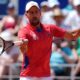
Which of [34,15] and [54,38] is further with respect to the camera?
[54,38]

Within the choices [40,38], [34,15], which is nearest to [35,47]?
[40,38]

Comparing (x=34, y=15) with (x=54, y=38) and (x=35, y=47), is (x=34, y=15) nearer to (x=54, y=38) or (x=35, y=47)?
(x=35, y=47)

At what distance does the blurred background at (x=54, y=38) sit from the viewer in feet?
29.2

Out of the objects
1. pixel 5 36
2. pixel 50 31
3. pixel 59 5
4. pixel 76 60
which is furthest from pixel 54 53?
pixel 50 31

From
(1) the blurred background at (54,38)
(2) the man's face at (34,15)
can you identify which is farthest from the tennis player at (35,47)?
(1) the blurred background at (54,38)

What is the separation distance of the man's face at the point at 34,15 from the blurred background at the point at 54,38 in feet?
9.12

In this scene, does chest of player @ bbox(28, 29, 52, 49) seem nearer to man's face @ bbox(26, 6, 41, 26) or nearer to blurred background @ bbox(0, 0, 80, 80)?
man's face @ bbox(26, 6, 41, 26)

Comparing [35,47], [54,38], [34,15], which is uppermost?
[34,15]

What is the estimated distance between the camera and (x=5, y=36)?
31.2 ft

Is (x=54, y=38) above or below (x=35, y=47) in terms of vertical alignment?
above

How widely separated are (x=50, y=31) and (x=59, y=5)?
14.1 feet

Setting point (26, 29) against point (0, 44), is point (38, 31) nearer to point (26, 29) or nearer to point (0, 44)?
point (26, 29)

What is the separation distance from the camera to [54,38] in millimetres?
9195

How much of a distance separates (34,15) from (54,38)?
3186mm
